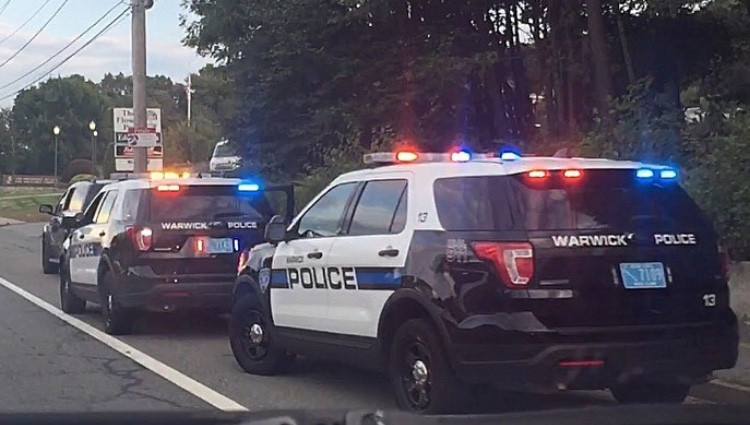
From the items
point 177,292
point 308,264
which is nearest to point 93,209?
point 177,292

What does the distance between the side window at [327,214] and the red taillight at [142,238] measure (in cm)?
324

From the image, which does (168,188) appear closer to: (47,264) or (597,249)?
(597,249)

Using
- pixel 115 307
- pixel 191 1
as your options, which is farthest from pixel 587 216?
pixel 191 1

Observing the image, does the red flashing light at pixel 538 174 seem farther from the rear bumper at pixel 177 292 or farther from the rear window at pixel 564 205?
the rear bumper at pixel 177 292

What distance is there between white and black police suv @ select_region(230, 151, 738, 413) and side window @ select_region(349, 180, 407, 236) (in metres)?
0.02

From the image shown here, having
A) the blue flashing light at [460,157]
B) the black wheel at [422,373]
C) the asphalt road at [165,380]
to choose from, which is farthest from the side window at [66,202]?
the black wheel at [422,373]

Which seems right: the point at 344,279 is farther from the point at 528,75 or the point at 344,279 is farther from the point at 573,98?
the point at 528,75

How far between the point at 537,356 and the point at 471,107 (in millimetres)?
16436

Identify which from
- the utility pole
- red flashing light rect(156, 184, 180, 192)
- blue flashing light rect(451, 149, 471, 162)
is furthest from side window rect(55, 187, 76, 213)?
blue flashing light rect(451, 149, 471, 162)

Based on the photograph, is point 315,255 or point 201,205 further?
point 201,205

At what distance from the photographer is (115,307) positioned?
12.6 meters

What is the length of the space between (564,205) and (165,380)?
410 centimetres

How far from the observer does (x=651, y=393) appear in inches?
331

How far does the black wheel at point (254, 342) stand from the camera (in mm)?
10070
